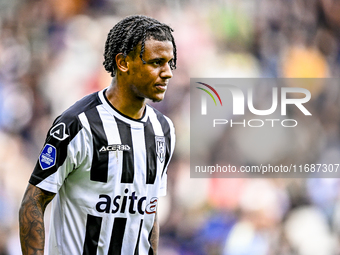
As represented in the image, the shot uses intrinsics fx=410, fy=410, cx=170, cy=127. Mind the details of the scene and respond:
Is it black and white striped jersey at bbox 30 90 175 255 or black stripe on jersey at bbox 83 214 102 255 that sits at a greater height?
black and white striped jersey at bbox 30 90 175 255

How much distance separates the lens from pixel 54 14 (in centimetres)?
357

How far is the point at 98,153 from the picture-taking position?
1676 mm

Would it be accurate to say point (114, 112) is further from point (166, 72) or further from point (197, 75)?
point (197, 75)

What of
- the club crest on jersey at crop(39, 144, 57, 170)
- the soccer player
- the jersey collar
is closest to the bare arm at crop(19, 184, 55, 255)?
the soccer player

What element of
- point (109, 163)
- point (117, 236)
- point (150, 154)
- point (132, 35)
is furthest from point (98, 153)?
point (132, 35)

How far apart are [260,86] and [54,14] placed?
191 centimetres

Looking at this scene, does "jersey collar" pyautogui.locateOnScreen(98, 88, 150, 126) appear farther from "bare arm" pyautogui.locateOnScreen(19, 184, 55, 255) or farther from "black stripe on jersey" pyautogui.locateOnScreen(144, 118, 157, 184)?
"bare arm" pyautogui.locateOnScreen(19, 184, 55, 255)

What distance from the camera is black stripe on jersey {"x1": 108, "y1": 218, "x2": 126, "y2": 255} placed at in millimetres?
1730

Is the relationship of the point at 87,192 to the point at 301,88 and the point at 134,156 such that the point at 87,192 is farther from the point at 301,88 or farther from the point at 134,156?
the point at 301,88

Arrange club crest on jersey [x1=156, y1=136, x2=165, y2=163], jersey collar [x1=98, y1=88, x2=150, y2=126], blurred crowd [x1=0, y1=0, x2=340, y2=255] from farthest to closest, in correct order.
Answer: blurred crowd [x1=0, y1=0, x2=340, y2=255]
club crest on jersey [x1=156, y1=136, x2=165, y2=163]
jersey collar [x1=98, y1=88, x2=150, y2=126]

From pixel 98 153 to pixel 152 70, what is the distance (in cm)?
41

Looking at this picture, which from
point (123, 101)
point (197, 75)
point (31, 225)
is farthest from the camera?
point (197, 75)

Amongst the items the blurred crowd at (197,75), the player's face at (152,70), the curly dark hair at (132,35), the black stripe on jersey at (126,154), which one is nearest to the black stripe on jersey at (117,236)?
the black stripe on jersey at (126,154)

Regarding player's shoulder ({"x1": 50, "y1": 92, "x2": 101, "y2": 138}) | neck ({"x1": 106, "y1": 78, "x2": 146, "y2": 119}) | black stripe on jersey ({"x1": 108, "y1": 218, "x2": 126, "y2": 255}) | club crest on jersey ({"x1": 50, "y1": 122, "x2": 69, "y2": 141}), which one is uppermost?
neck ({"x1": 106, "y1": 78, "x2": 146, "y2": 119})
